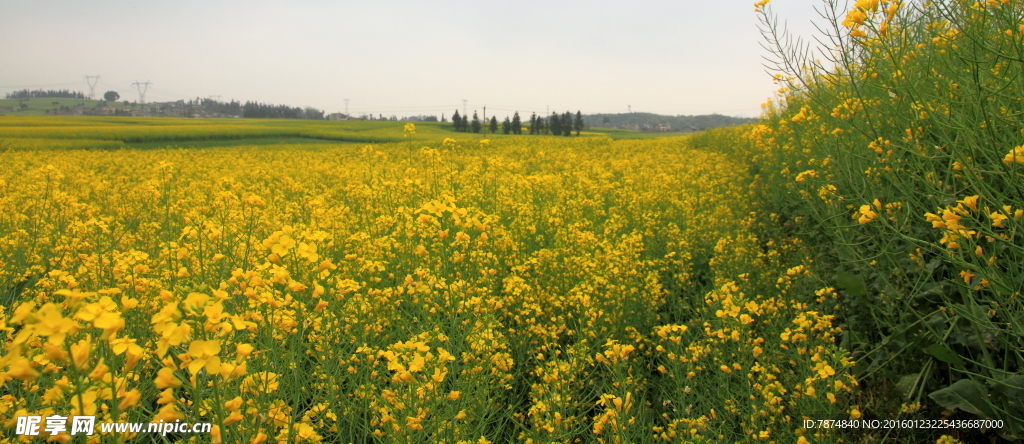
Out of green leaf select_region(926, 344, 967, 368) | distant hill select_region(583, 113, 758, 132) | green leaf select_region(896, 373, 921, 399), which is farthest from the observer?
distant hill select_region(583, 113, 758, 132)

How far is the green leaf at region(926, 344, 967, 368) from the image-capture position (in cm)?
223

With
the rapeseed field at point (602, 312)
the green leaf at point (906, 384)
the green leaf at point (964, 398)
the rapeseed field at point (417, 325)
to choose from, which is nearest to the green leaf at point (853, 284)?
the rapeseed field at point (602, 312)

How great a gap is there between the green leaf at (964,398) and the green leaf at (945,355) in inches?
3.5

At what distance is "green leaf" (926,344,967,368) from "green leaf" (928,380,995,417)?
89mm

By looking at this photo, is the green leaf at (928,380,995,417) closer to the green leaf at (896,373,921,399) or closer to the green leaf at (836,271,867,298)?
the green leaf at (896,373,921,399)

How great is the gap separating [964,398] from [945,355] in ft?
0.58

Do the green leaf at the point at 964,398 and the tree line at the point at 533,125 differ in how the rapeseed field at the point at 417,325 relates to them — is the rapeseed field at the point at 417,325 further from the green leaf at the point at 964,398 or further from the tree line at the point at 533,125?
the tree line at the point at 533,125

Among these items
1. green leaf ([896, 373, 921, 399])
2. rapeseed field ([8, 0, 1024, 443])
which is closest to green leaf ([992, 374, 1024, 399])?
rapeseed field ([8, 0, 1024, 443])

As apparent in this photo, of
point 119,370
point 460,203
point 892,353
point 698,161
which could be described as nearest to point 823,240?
point 892,353

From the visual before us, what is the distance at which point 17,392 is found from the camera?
7.50ft

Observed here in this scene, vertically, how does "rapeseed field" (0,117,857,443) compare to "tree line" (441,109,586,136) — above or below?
below

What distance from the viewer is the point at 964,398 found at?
2152 millimetres

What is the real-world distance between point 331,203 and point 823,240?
5.58 metres

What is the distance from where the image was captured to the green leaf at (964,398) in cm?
210
